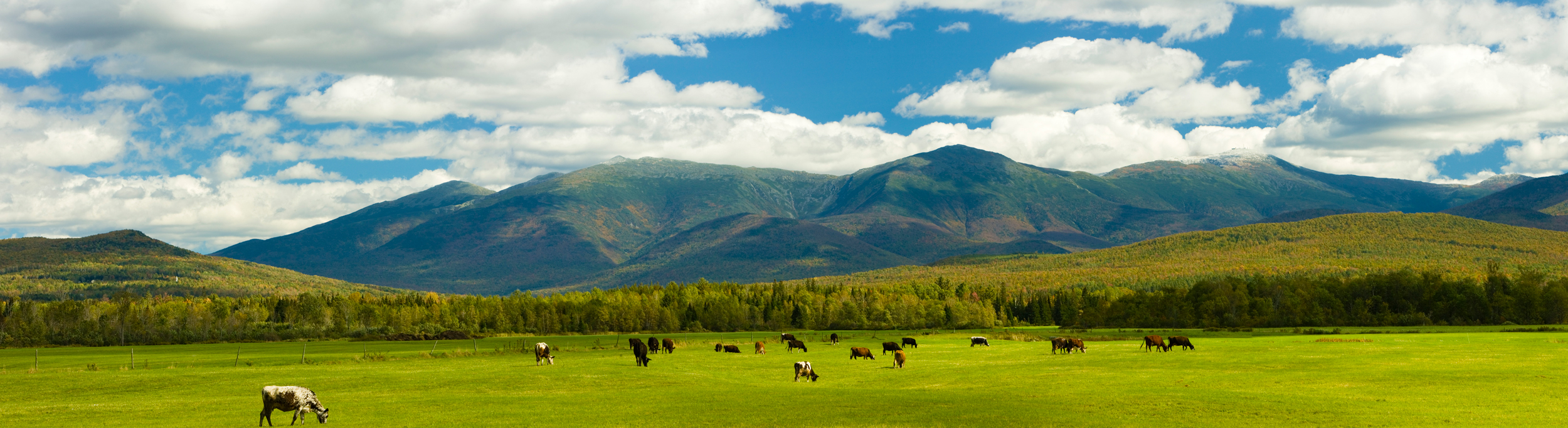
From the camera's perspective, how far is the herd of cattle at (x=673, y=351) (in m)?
30.5

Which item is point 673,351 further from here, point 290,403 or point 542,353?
point 290,403

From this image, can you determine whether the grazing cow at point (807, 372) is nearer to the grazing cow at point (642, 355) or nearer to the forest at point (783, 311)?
the grazing cow at point (642, 355)

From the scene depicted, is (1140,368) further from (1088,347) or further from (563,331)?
(563,331)

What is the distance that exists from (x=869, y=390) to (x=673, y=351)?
38698mm

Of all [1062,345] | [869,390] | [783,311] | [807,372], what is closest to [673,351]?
[1062,345]

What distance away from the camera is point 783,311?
6688 inches

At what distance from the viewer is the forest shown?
135m

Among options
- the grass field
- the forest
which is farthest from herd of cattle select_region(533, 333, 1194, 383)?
the forest

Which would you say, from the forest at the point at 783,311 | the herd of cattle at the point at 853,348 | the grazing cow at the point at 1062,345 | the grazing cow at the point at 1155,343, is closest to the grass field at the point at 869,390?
the herd of cattle at the point at 853,348

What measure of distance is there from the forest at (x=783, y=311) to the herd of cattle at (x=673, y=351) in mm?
63240

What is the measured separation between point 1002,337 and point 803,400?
73235 millimetres

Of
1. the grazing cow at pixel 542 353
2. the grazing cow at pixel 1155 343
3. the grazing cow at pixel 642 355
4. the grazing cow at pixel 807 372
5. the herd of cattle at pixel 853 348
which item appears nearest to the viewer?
the grazing cow at pixel 807 372

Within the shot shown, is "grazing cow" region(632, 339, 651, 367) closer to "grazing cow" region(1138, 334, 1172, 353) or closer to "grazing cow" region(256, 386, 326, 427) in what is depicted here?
"grazing cow" region(256, 386, 326, 427)

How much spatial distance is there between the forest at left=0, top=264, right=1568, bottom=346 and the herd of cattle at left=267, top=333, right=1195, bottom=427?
63.2 m
